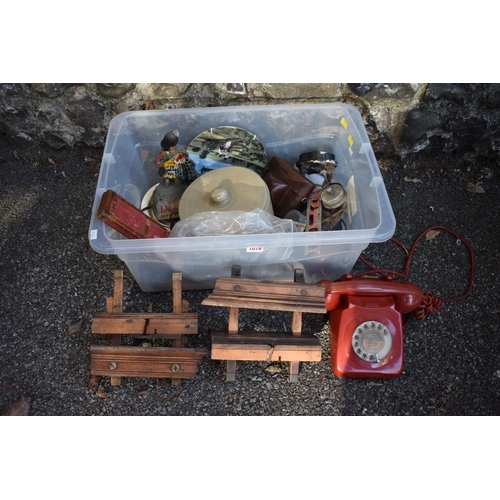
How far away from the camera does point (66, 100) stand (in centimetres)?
211

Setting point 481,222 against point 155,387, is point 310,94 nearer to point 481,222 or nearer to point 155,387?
point 481,222

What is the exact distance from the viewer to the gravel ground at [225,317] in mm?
1618

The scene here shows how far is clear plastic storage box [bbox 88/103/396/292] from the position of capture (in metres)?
1.55

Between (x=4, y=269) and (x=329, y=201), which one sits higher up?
(x=329, y=201)

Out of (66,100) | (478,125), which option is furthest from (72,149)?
(478,125)

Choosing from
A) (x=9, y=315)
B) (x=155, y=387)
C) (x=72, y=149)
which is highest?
(x=72, y=149)

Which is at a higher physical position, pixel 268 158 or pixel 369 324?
pixel 268 158

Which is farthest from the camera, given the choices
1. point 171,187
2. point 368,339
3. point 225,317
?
point 171,187

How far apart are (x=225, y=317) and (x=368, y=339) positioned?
1.83 ft

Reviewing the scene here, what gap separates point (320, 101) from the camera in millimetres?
2072

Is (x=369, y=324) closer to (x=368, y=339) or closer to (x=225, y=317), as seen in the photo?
(x=368, y=339)

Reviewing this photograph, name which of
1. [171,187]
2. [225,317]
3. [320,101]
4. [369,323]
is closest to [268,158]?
[320,101]

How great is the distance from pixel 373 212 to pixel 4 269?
1558mm

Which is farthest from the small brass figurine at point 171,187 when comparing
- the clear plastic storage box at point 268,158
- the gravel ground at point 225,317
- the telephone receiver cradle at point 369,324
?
the telephone receiver cradle at point 369,324
